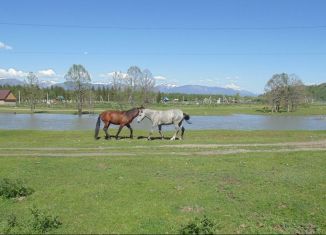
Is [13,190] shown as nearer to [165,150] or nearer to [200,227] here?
[200,227]

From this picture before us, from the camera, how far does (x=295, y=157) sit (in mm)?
20641

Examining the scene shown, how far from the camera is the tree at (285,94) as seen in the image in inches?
4897

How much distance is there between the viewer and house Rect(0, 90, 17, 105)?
178 metres

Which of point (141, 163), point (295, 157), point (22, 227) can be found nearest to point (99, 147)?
point (141, 163)

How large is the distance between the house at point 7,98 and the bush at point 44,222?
177875 mm

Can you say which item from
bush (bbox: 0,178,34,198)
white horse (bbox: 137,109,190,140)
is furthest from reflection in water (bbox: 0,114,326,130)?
bush (bbox: 0,178,34,198)

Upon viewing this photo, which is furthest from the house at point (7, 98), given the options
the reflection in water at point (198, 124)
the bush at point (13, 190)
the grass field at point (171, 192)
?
the bush at point (13, 190)

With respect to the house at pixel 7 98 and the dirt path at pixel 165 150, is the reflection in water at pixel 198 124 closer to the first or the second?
the dirt path at pixel 165 150

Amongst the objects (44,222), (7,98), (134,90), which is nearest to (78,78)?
(134,90)

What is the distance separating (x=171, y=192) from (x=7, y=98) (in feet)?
595

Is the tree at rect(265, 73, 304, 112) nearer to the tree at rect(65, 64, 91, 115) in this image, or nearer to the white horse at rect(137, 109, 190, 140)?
the tree at rect(65, 64, 91, 115)

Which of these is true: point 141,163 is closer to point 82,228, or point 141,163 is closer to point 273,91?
point 82,228

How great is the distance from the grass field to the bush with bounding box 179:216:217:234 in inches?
13.5

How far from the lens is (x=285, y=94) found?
12475 centimetres
